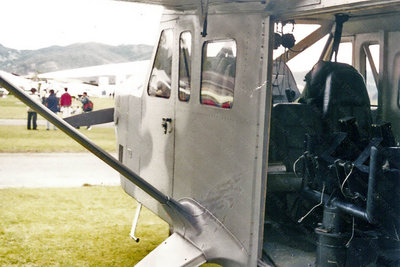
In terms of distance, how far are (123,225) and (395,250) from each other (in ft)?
16.1

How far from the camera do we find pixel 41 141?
1831 centimetres

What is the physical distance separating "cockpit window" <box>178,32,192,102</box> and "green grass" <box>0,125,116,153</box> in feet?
40.0

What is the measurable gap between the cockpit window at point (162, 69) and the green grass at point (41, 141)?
1149 centimetres

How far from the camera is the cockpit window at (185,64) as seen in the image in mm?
4547

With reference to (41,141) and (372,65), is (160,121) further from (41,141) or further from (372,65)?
(41,141)

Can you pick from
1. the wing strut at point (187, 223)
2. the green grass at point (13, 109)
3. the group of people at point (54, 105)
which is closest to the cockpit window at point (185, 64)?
the wing strut at point (187, 223)

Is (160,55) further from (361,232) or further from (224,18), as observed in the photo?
(361,232)

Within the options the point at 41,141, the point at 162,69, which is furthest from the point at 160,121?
the point at 41,141

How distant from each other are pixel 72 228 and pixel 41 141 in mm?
11233

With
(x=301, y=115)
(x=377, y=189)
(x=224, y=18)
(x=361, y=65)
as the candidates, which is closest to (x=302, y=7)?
(x=224, y=18)

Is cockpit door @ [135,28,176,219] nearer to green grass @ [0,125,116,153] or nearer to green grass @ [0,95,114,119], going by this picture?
green grass @ [0,125,116,153]

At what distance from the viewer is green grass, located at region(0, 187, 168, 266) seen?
654cm

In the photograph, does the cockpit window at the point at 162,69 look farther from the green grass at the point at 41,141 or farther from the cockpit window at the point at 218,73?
the green grass at the point at 41,141

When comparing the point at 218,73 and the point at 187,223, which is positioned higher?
the point at 218,73
